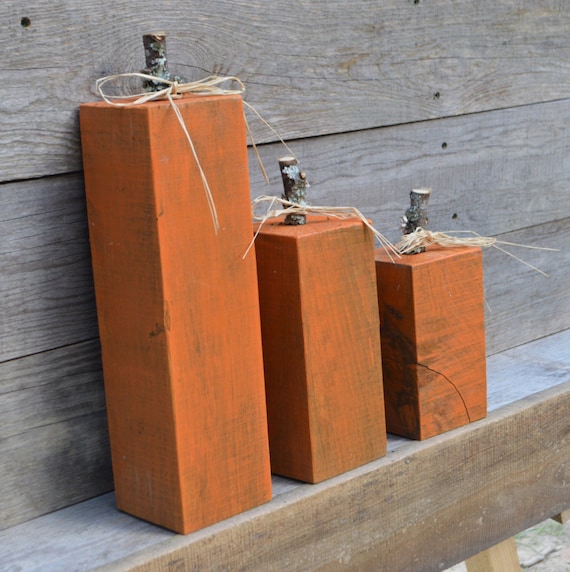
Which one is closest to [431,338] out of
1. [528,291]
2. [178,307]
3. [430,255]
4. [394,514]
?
[430,255]

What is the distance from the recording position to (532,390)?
1.21 meters

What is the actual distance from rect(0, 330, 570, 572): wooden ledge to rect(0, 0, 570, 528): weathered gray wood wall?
81mm

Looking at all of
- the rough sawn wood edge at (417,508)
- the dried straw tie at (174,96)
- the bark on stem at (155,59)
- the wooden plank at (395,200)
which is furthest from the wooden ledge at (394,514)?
the bark on stem at (155,59)

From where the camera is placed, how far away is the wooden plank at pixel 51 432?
0.89 metres

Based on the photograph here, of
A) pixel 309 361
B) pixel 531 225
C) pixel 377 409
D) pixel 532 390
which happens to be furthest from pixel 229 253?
pixel 531 225

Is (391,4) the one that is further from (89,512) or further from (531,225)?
(89,512)

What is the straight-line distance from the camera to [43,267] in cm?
89

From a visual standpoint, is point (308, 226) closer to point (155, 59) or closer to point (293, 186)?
point (293, 186)

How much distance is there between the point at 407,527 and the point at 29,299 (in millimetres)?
469

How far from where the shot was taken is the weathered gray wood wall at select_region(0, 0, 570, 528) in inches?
34.2

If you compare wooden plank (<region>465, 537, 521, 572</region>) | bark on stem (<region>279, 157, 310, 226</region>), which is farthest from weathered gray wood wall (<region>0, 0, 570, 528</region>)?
wooden plank (<region>465, 537, 521, 572</region>)

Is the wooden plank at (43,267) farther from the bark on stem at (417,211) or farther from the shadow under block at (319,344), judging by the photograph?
the bark on stem at (417,211)

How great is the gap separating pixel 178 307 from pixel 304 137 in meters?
0.35

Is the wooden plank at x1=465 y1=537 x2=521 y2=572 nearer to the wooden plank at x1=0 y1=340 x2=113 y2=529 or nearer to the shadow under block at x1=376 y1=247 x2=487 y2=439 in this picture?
the shadow under block at x1=376 y1=247 x2=487 y2=439
